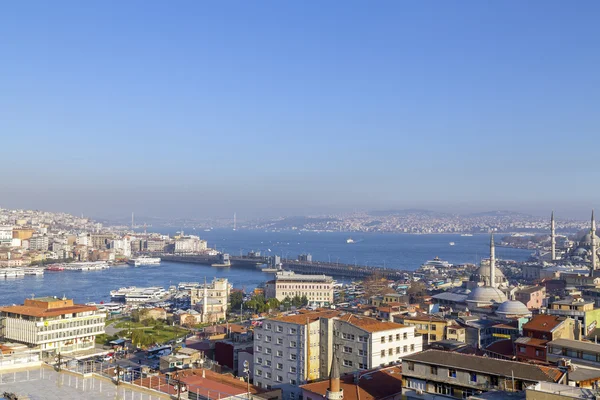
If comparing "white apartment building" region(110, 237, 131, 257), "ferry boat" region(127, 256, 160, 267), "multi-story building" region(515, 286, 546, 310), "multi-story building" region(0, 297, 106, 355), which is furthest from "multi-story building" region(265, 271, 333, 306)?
"white apartment building" region(110, 237, 131, 257)

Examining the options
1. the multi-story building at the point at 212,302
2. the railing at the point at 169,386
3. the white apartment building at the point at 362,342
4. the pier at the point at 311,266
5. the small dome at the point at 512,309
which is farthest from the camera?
the pier at the point at 311,266

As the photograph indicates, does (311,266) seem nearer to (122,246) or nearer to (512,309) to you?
(122,246)

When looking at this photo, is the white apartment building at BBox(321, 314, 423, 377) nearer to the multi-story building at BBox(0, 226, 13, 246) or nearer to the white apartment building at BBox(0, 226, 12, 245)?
the multi-story building at BBox(0, 226, 13, 246)

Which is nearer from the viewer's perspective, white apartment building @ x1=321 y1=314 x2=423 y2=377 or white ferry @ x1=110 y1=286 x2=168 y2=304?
white apartment building @ x1=321 y1=314 x2=423 y2=377

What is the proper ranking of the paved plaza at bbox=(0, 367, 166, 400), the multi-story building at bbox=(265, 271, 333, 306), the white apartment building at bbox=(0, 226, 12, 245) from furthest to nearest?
the white apartment building at bbox=(0, 226, 12, 245) < the multi-story building at bbox=(265, 271, 333, 306) < the paved plaza at bbox=(0, 367, 166, 400)

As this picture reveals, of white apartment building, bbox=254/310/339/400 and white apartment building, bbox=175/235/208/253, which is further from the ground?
white apartment building, bbox=254/310/339/400

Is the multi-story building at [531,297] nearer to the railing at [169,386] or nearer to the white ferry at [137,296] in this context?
the railing at [169,386]

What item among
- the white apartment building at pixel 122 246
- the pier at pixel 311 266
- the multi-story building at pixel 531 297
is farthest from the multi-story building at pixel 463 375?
the white apartment building at pixel 122 246
